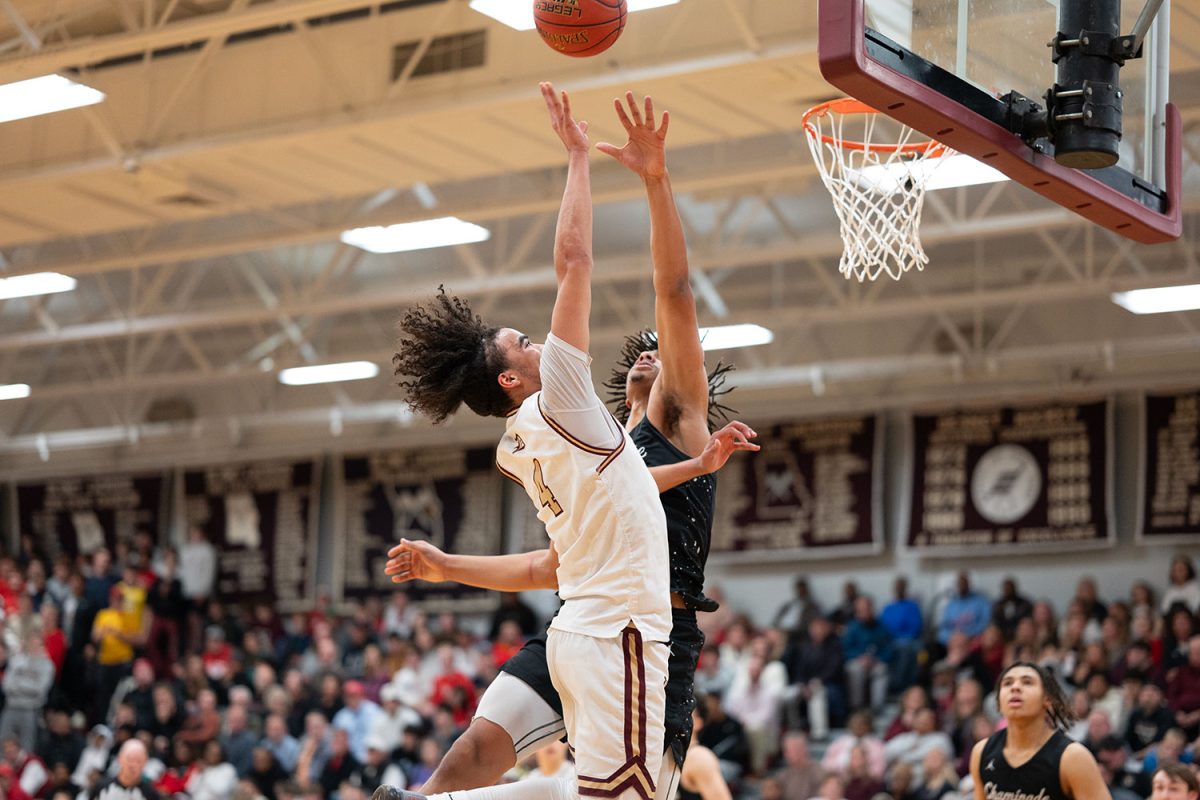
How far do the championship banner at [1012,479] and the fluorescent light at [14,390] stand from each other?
12.3m

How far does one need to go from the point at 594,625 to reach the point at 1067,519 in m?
15.2

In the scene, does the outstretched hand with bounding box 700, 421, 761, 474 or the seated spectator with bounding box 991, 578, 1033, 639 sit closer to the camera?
the outstretched hand with bounding box 700, 421, 761, 474

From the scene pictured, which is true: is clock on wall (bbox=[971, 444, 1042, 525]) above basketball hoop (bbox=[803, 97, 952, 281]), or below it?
below

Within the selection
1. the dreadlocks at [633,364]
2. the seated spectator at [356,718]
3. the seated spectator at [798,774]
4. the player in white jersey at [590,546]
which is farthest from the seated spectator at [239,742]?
the player in white jersey at [590,546]

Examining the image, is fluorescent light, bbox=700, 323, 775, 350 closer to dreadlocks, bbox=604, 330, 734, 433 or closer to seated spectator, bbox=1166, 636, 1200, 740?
seated spectator, bbox=1166, 636, 1200, 740

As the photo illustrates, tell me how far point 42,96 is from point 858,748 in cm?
890

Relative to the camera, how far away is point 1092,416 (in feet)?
61.5

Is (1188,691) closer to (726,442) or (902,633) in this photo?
(902,633)

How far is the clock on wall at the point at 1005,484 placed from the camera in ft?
61.8

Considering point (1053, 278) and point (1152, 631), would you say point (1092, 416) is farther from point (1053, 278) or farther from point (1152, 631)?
point (1152, 631)

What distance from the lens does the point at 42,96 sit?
501 inches

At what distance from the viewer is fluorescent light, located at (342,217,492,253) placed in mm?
15211

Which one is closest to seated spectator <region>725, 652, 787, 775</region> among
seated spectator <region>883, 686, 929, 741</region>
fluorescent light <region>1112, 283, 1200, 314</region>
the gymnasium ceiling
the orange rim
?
seated spectator <region>883, 686, 929, 741</region>

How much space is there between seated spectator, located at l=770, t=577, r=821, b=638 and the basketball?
46.4 ft
